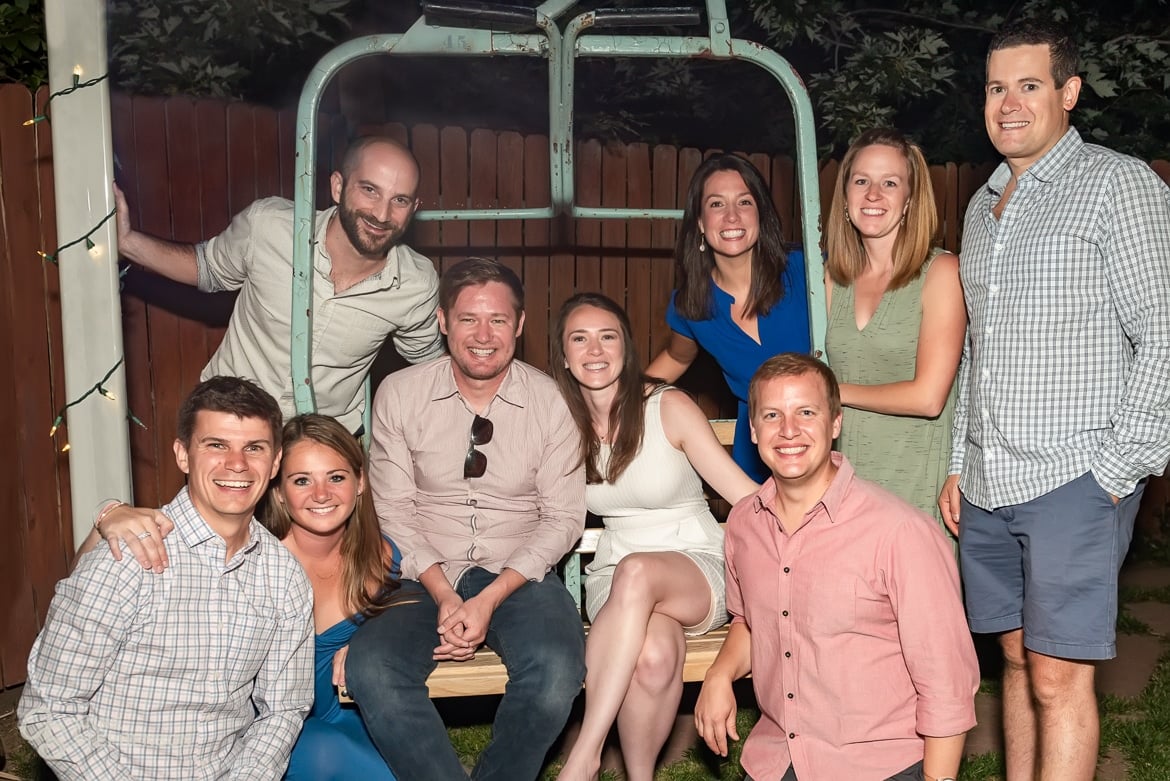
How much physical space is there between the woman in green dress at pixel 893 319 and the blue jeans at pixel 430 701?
1011mm

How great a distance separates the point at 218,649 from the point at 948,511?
1.94 m

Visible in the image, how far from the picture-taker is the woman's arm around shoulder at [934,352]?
310 cm

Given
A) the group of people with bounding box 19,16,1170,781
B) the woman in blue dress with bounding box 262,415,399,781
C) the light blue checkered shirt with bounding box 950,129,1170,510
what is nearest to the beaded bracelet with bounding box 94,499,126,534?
the group of people with bounding box 19,16,1170,781

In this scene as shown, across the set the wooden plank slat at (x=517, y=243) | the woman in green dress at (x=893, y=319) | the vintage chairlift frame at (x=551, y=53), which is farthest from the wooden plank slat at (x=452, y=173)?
the woman in green dress at (x=893, y=319)

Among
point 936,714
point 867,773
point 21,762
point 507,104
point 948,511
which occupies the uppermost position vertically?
point 507,104

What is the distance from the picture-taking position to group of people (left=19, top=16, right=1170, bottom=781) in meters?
2.53

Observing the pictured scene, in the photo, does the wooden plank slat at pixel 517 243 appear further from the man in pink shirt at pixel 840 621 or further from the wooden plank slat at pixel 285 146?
the man in pink shirt at pixel 840 621

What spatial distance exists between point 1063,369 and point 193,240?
3.53 m

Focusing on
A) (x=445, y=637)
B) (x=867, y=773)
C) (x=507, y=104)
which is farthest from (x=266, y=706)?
(x=507, y=104)

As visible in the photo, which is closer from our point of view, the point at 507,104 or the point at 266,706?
the point at 266,706

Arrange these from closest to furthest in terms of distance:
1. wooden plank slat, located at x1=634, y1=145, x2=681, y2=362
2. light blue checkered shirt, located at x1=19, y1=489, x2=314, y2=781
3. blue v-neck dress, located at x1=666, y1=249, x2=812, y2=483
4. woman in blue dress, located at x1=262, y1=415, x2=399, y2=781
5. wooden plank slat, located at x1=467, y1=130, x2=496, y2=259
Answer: light blue checkered shirt, located at x1=19, y1=489, x2=314, y2=781
woman in blue dress, located at x1=262, y1=415, x2=399, y2=781
blue v-neck dress, located at x1=666, y1=249, x2=812, y2=483
wooden plank slat, located at x1=467, y1=130, x2=496, y2=259
wooden plank slat, located at x1=634, y1=145, x2=681, y2=362

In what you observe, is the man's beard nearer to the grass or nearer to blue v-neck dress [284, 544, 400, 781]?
blue v-neck dress [284, 544, 400, 781]

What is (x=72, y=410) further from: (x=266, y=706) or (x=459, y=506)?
(x=459, y=506)

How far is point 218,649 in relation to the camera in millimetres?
2547
